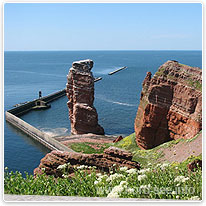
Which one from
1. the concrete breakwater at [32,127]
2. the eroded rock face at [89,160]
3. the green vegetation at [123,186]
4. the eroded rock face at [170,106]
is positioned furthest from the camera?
the concrete breakwater at [32,127]

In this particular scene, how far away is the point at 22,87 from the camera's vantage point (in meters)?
105

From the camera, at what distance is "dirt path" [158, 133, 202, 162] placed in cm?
2217

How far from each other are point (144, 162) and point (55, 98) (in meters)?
67.7

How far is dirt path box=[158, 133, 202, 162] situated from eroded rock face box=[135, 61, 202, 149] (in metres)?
1.71

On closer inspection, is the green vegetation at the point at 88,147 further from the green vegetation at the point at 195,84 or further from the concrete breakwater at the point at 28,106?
the concrete breakwater at the point at 28,106

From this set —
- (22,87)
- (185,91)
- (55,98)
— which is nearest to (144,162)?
(185,91)

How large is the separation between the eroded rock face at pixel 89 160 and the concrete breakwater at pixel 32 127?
17058 mm

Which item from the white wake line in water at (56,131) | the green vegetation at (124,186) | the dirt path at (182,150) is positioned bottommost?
the white wake line in water at (56,131)

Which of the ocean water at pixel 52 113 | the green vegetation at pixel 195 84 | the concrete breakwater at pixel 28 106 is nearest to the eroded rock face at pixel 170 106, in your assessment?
the green vegetation at pixel 195 84

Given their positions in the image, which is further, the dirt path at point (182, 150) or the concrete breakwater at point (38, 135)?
the concrete breakwater at point (38, 135)

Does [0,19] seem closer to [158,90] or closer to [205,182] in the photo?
[205,182]

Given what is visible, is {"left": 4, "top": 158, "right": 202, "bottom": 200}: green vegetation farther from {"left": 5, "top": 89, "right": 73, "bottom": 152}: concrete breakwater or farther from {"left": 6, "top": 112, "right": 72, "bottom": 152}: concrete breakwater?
{"left": 6, "top": 112, "right": 72, "bottom": 152}: concrete breakwater

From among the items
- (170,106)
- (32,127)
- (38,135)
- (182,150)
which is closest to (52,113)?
(32,127)

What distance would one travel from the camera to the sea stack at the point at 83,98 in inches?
1902
